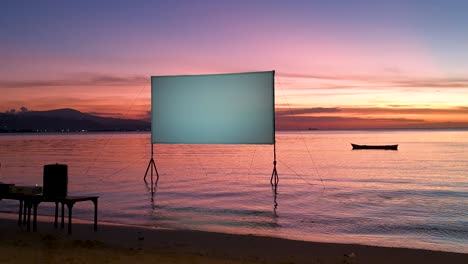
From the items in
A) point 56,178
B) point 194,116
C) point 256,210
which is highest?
point 194,116

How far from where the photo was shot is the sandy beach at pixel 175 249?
27.1 ft

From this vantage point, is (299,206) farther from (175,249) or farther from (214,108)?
(175,249)

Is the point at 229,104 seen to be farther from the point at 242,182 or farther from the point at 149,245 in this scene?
the point at 149,245

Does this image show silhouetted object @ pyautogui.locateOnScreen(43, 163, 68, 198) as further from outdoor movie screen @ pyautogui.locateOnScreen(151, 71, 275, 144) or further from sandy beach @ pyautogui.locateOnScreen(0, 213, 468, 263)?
outdoor movie screen @ pyautogui.locateOnScreen(151, 71, 275, 144)

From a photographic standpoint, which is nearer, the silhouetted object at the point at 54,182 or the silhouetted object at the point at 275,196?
the silhouetted object at the point at 54,182

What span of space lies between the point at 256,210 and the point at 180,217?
319cm

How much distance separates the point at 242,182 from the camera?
2811 cm

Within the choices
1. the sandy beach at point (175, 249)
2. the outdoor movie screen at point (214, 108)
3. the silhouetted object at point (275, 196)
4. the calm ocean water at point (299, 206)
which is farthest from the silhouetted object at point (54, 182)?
the outdoor movie screen at point (214, 108)

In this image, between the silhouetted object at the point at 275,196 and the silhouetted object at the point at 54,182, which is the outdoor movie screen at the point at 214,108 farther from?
the silhouetted object at the point at 54,182

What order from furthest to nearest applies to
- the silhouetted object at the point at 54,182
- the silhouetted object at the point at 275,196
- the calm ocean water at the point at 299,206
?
the silhouetted object at the point at 275,196 → the calm ocean water at the point at 299,206 → the silhouetted object at the point at 54,182

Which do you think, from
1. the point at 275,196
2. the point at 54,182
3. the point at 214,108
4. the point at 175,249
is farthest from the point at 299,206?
the point at 54,182

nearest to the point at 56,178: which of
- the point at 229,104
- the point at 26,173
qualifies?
the point at 229,104

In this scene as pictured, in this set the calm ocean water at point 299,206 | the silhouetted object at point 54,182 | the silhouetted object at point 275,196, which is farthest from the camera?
the silhouetted object at point 275,196

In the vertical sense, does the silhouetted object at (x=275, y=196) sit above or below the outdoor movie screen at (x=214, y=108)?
below
